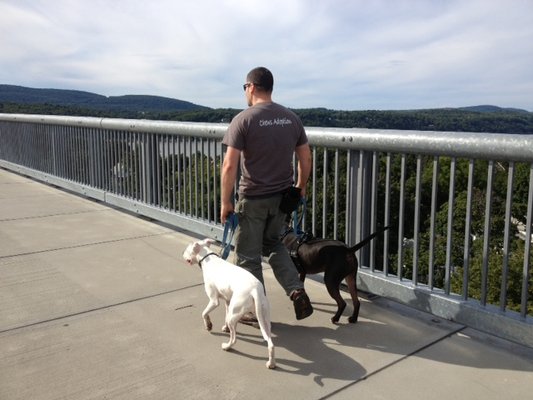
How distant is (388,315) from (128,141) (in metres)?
5.06

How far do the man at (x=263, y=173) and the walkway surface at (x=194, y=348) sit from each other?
1.55 ft

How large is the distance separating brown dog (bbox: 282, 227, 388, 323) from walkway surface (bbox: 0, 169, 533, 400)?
238 millimetres

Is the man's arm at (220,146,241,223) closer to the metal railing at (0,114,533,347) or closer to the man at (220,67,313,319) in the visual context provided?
the man at (220,67,313,319)

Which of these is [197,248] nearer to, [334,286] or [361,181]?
[334,286]

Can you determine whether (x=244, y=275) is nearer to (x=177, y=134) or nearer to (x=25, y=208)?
(x=177, y=134)

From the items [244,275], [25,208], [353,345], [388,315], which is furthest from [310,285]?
[25,208]

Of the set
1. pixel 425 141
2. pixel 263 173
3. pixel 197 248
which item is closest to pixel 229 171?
pixel 263 173

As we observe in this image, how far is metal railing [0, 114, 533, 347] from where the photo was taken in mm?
3529

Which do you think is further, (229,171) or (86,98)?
(86,98)

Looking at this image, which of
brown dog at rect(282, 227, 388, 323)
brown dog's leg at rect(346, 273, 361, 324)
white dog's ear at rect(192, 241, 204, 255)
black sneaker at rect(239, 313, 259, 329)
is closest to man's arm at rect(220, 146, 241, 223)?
white dog's ear at rect(192, 241, 204, 255)

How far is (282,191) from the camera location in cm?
388

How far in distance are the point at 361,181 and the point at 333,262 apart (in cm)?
92

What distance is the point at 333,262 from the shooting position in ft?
12.5

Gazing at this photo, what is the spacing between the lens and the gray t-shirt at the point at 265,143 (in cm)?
359
